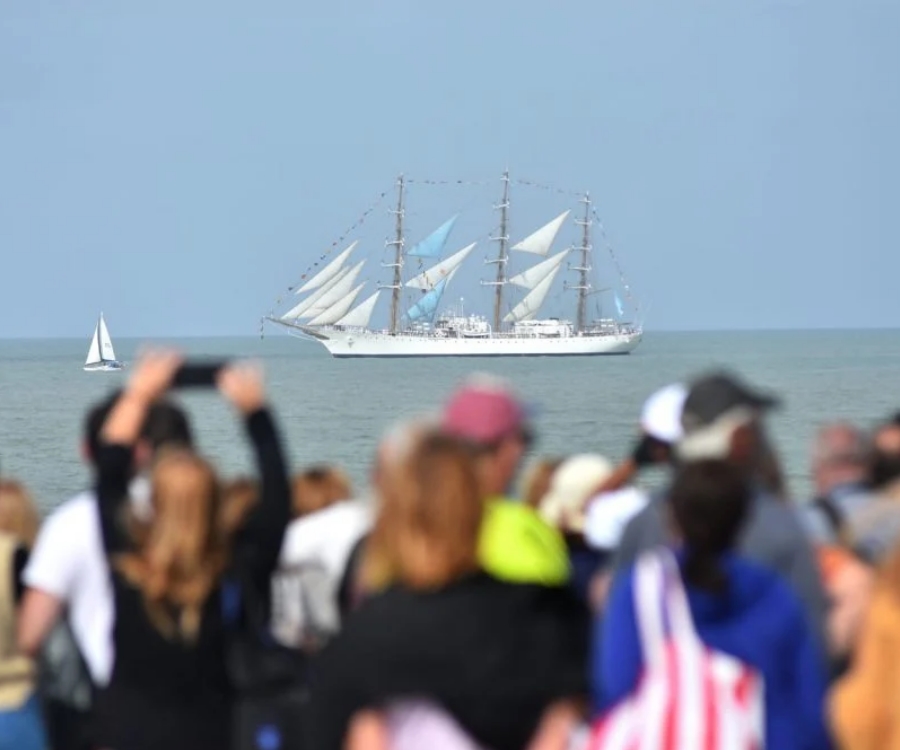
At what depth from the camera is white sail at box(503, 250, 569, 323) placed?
384 feet

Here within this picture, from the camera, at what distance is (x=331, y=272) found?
116 metres

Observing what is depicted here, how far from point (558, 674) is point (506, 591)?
180 mm

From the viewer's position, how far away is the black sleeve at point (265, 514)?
352 centimetres

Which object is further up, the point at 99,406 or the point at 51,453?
the point at 99,406

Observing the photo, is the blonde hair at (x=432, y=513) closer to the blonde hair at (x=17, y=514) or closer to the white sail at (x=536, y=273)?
the blonde hair at (x=17, y=514)

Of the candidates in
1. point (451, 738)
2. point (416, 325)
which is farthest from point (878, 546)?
point (416, 325)

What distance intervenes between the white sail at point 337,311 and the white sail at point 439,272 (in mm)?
5631

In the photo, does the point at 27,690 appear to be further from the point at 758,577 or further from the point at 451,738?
the point at 758,577

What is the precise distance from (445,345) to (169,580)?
12071cm

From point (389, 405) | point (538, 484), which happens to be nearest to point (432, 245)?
point (389, 405)

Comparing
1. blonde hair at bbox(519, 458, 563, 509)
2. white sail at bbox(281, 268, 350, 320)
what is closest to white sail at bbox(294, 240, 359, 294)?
white sail at bbox(281, 268, 350, 320)

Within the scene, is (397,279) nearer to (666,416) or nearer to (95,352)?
(95,352)

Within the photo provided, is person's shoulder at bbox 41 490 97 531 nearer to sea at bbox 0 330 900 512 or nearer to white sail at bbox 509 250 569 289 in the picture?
sea at bbox 0 330 900 512

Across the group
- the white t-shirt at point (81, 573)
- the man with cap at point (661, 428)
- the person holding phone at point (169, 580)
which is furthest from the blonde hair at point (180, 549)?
the man with cap at point (661, 428)
